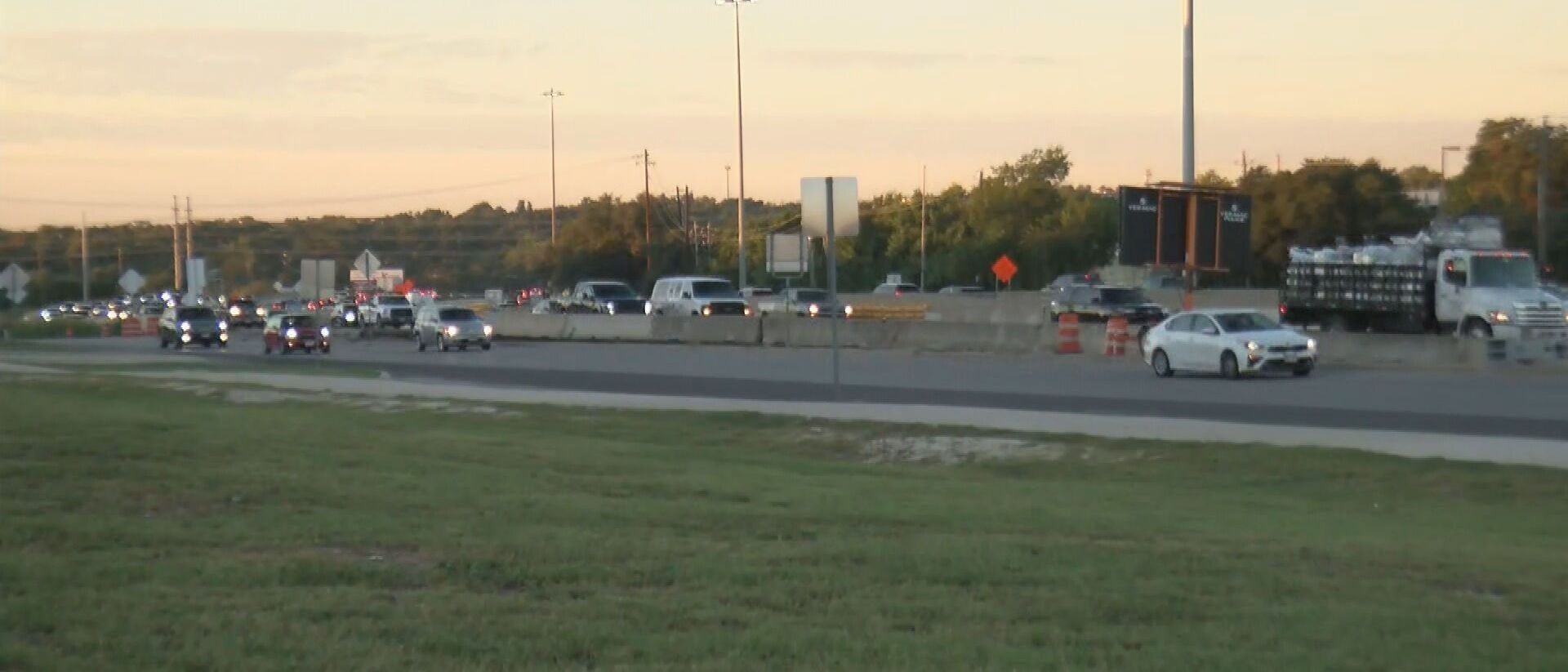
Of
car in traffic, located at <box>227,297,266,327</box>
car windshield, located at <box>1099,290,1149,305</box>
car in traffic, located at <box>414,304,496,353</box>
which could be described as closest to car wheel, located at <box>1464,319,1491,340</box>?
car windshield, located at <box>1099,290,1149,305</box>

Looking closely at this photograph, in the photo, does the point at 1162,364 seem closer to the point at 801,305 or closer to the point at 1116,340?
the point at 1116,340

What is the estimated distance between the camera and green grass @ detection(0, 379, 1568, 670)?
746cm

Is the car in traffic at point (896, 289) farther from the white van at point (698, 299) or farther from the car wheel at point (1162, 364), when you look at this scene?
the car wheel at point (1162, 364)

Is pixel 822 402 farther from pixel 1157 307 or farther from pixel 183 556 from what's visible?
pixel 1157 307

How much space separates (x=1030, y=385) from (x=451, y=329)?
85.7 ft

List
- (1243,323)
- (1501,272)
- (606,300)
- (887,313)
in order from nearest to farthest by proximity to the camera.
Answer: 1. (1243,323)
2. (1501,272)
3. (887,313)
4. (606,300)

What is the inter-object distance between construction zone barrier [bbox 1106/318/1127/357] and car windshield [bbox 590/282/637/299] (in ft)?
92.9

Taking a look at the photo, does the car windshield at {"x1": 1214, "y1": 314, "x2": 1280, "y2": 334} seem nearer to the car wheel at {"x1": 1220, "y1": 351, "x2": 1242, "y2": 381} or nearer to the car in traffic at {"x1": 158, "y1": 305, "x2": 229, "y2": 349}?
the car wheel at {"x1": 1220, "y1": 351, "x2": 1242, "y2": 381}

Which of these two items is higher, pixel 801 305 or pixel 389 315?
pixel 801 305

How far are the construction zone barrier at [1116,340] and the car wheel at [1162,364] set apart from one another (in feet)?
23.3

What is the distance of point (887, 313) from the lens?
2584 inches

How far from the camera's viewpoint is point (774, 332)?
5359cm

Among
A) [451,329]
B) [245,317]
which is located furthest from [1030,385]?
[245,317]

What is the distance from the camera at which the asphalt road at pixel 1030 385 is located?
79.7 ft
